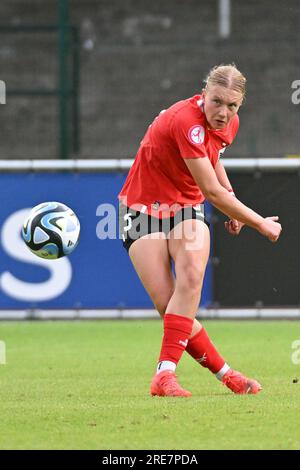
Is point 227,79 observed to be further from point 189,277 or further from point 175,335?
point 175,335

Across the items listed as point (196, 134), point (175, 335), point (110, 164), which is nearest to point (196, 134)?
point (196, 134)

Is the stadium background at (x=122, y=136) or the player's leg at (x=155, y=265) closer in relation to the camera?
the player's leg at (x=155, y=265)

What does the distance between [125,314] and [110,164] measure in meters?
1.52

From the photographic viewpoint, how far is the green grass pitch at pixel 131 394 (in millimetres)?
5582

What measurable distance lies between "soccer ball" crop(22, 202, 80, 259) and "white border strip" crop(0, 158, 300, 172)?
15.2 feet

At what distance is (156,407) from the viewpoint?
21.4 feet

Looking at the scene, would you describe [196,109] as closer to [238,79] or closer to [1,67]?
[238,79]

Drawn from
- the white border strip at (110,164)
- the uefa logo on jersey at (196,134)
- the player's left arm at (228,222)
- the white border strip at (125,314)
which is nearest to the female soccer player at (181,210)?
the uefa logo on jersey at (196,134)

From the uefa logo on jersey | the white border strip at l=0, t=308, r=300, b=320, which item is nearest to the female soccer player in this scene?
the uefa logo on jersey

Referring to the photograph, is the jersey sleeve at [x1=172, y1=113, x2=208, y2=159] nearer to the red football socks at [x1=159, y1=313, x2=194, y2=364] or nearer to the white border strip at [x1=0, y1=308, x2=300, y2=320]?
the red football socks at [x1=159, y1=313, x2=194, y2=364]

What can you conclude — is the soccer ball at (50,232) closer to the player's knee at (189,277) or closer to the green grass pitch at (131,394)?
the green grass pitch at (131,394)

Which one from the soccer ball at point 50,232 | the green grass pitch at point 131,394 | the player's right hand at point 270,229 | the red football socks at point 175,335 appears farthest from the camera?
the soccer ball at point 50,232

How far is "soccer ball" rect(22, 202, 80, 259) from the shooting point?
7719mm

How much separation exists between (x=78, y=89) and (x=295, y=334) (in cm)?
368
